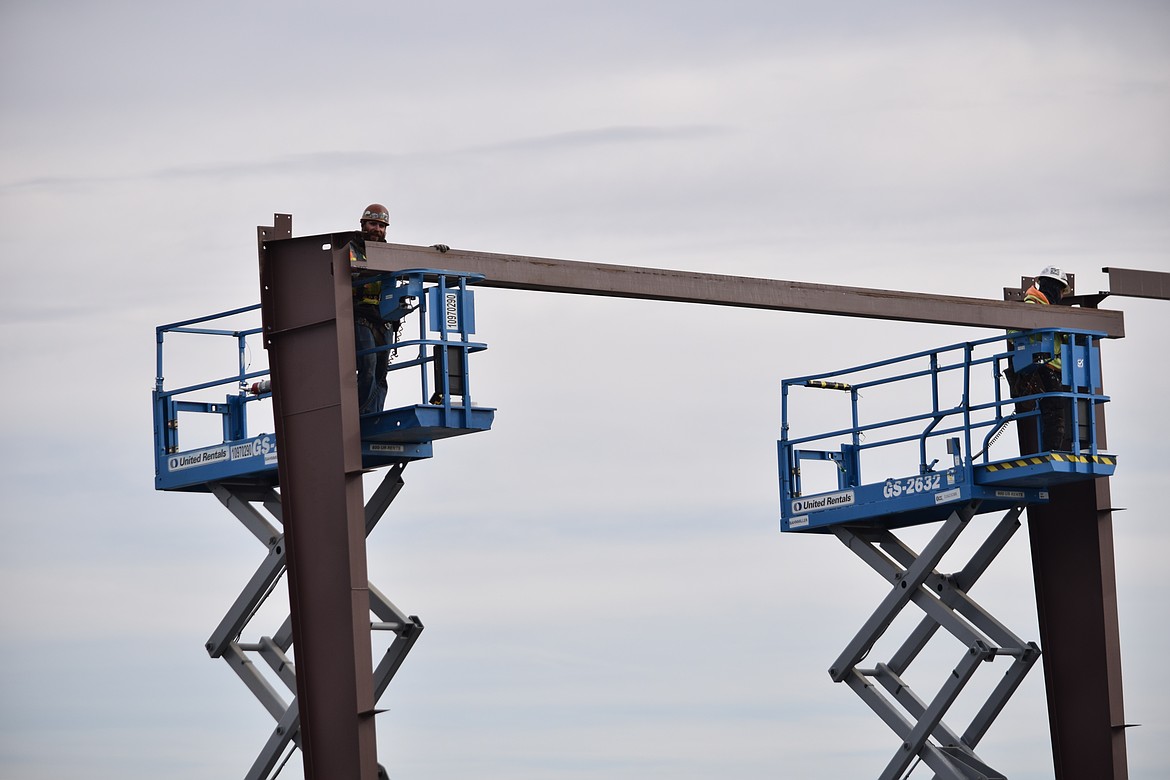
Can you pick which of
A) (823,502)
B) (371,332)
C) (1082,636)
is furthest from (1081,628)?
(371,332)

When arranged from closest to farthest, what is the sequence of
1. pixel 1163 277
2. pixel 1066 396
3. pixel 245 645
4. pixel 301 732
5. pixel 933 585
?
1. pixel 301 732
2. pixel 245 645
3. pixel 1066 396
4. pixel 933 585
5. pixel 1163 277

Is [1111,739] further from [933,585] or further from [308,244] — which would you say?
[308,244]

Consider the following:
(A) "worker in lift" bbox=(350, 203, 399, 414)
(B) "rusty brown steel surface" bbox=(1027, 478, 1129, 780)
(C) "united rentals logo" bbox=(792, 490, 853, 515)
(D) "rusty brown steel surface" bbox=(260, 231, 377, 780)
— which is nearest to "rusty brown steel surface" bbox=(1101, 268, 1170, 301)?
(B) "rusty brown steel surface" bbox=(1027, 478, 1129, 780)

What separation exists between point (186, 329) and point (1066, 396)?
1016 centimetres

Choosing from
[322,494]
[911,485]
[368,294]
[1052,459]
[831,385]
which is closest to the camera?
[322,494]

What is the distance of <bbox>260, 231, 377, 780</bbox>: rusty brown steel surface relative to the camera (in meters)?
17.9

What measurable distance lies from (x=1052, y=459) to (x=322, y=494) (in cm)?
877

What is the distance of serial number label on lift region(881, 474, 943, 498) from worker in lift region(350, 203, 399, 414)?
23.8 ft

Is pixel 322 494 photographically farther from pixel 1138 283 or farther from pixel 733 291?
pixel 1138 283

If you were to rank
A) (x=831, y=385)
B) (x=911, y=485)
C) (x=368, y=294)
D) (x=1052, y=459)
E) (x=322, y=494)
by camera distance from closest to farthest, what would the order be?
(x=322, y=494) < (x=368, y=294) < (x=1052, y=459) < (x=911, y=485) < (x=831, y=385)

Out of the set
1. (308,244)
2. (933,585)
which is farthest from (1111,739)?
(308,244)

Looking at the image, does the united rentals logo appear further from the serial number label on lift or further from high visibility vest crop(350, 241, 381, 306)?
high visibility vest crop(350, 241, 381, 306)

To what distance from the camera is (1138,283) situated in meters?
24.7

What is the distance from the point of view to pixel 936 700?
74.2ft
